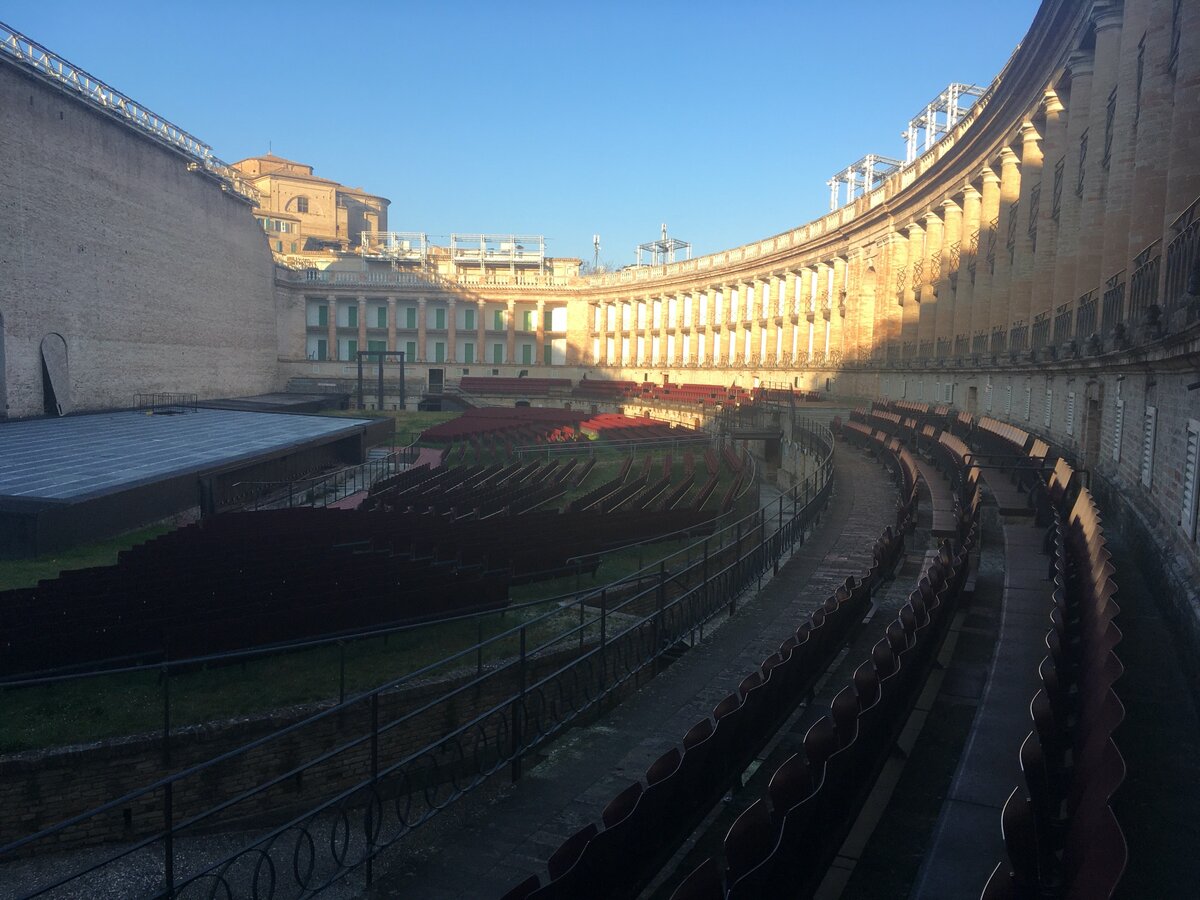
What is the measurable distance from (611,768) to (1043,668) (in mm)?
3108

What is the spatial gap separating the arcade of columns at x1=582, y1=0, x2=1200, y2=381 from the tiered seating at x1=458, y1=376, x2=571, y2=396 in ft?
41.0

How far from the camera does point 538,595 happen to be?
12.9 metres

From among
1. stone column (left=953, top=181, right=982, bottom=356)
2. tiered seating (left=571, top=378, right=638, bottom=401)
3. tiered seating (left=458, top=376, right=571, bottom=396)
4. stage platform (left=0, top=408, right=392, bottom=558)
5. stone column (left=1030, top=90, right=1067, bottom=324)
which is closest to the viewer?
stage platform (left=0, top=408, right=392, bottom=558)

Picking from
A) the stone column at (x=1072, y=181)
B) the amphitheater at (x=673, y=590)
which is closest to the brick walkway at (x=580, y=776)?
the amphitheater at (x=673, y=590)

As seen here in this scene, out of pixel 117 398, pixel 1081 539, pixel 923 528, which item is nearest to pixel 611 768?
pixel 1081 539

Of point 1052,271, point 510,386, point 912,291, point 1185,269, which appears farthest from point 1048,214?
point 510,386

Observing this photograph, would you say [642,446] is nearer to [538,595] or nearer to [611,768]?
[538,595]

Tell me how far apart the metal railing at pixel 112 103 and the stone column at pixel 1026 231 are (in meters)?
32.1

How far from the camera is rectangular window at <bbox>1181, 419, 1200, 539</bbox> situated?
22.5 ft

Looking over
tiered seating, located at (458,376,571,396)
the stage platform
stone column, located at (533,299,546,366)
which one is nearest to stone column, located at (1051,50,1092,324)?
the stage platform

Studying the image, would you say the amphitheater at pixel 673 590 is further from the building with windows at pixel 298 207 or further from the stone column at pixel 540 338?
the building with windows at pixel 298 207

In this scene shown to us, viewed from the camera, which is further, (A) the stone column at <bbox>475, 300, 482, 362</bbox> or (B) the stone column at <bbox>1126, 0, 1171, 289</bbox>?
(A) the stone column at <bbox>475, 300, 482, 362</bbox>

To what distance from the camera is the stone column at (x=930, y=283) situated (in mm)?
32656

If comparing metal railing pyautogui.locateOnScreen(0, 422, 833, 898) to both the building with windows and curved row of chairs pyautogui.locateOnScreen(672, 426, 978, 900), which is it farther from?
the building with windows
